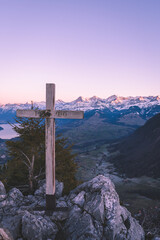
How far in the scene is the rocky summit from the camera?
7855mm

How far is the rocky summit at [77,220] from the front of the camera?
25.8 ft

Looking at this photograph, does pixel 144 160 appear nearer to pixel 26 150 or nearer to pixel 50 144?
pixel 26 150

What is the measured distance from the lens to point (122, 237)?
8297 millimetres

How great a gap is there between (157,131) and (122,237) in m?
129

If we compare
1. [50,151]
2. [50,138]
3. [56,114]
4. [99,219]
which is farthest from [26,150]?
[99,219]

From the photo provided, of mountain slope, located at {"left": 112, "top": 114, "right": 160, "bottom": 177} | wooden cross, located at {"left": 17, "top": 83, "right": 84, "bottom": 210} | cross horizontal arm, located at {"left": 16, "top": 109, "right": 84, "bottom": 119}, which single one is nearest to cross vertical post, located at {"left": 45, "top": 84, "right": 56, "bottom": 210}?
wooden cross, located at {"left": 17, "top": 83, "right": 84, "bottom": 210}

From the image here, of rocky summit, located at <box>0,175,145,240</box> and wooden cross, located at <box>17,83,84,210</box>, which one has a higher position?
wooden cross, located at <box>17,83,84,210</box>

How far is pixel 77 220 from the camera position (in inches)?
334

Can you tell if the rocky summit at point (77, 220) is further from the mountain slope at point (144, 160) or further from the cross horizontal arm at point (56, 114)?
the mountain slope at point (144, 160)

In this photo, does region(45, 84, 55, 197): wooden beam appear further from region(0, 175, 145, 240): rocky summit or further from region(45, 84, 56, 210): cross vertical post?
region(0, 175, 145, 240): rocky summit

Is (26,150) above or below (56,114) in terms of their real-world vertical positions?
below

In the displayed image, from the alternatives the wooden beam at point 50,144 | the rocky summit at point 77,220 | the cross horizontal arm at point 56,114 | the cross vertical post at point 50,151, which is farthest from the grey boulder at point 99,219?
the cross horizontal arm at point 56,114

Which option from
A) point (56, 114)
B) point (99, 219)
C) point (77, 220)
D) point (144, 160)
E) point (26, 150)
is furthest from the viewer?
point (144, 160)

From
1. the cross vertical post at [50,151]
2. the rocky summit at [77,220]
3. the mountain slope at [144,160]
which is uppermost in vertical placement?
the cross vertical post at [50,151]
